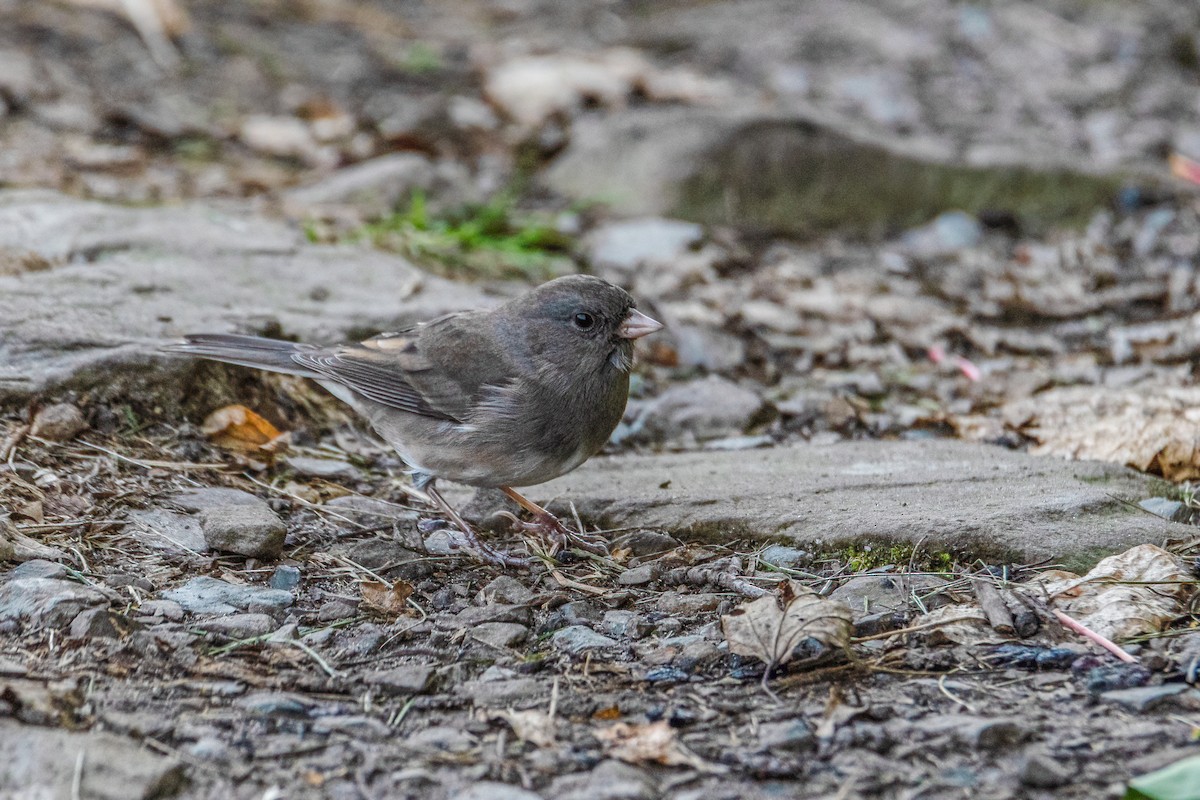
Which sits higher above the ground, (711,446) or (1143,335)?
(1143,335)

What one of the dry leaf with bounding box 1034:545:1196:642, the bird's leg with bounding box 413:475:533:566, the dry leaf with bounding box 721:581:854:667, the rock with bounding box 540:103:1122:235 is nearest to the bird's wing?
the bird's leg with bounding box 413:475:533:566

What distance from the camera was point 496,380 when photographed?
3516mm

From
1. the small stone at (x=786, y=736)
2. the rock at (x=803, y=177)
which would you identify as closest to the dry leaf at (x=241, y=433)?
the small stone at (x=786, y=736)

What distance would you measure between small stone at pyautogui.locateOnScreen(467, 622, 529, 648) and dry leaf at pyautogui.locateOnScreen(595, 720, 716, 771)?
0.48 m

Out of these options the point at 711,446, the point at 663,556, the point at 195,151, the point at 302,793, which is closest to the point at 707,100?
the point at 195,151

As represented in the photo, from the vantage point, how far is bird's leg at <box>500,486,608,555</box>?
3307 mm

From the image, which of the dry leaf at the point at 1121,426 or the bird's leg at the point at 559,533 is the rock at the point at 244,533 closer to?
the bird's leg at the point at 559,533

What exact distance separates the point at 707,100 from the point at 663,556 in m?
→ 4.68

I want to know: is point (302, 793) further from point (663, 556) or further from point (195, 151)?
point (195, 151)

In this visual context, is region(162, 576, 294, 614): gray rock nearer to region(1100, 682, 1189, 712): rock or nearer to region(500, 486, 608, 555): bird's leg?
region(500, 486, 608, 555): bird's leg

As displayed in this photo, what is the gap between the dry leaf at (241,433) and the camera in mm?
3676

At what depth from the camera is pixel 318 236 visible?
5.10 m

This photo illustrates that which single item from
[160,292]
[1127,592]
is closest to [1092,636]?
[1127,592]

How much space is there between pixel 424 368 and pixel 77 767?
1862 mm
